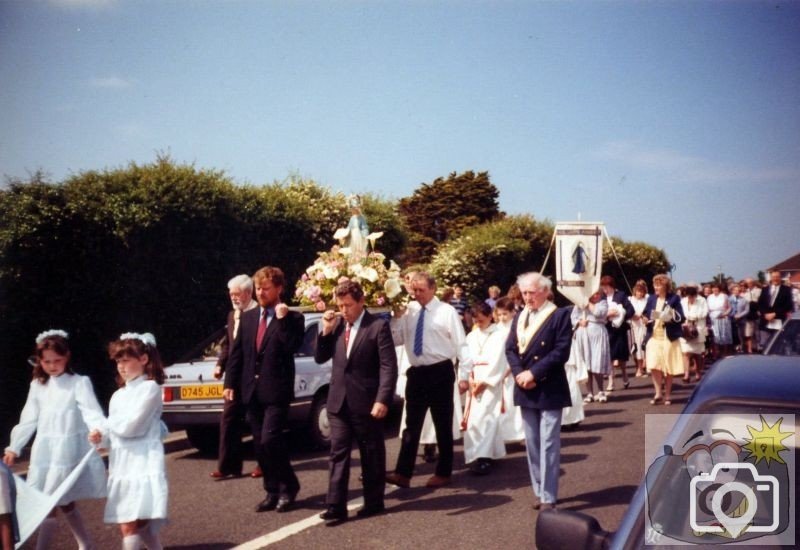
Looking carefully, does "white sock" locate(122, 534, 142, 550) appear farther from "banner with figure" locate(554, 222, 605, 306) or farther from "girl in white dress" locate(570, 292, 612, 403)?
"banner with figure" locate(554, 222, 605, 306)

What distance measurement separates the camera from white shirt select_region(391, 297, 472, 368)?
7.75m

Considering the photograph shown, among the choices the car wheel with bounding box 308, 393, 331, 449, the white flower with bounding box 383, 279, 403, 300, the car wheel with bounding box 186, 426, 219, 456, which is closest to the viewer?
the white flower with bounding box 383, 279, 403, 300

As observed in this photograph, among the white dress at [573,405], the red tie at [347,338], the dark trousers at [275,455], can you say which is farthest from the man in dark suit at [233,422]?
the white dress at [573,405]

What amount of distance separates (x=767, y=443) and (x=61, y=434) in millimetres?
4640

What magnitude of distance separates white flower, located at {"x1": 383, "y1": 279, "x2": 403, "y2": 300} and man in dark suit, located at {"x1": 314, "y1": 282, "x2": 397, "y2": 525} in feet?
3.34

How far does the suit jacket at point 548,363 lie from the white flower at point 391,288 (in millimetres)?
1786

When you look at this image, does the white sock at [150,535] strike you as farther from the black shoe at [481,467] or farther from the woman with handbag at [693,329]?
the woman with handbag at [693,329]

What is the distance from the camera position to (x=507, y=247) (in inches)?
1112

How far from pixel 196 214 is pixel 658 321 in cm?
828

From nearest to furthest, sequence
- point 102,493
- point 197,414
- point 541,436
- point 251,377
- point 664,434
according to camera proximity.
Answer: point 664,434 → point 102,493 → point 541,436 → point 251,377 → point 197,414

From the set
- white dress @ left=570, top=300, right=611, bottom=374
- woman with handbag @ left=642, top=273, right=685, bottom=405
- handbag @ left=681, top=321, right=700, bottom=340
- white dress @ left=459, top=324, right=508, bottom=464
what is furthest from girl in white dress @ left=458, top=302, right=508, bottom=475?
handbag @ left=681, top=321, right=700, bottom=340

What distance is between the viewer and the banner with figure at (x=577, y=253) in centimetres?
1856

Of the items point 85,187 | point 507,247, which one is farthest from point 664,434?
point 507,247

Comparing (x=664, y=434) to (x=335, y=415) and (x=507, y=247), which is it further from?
(x=507, y=247)
